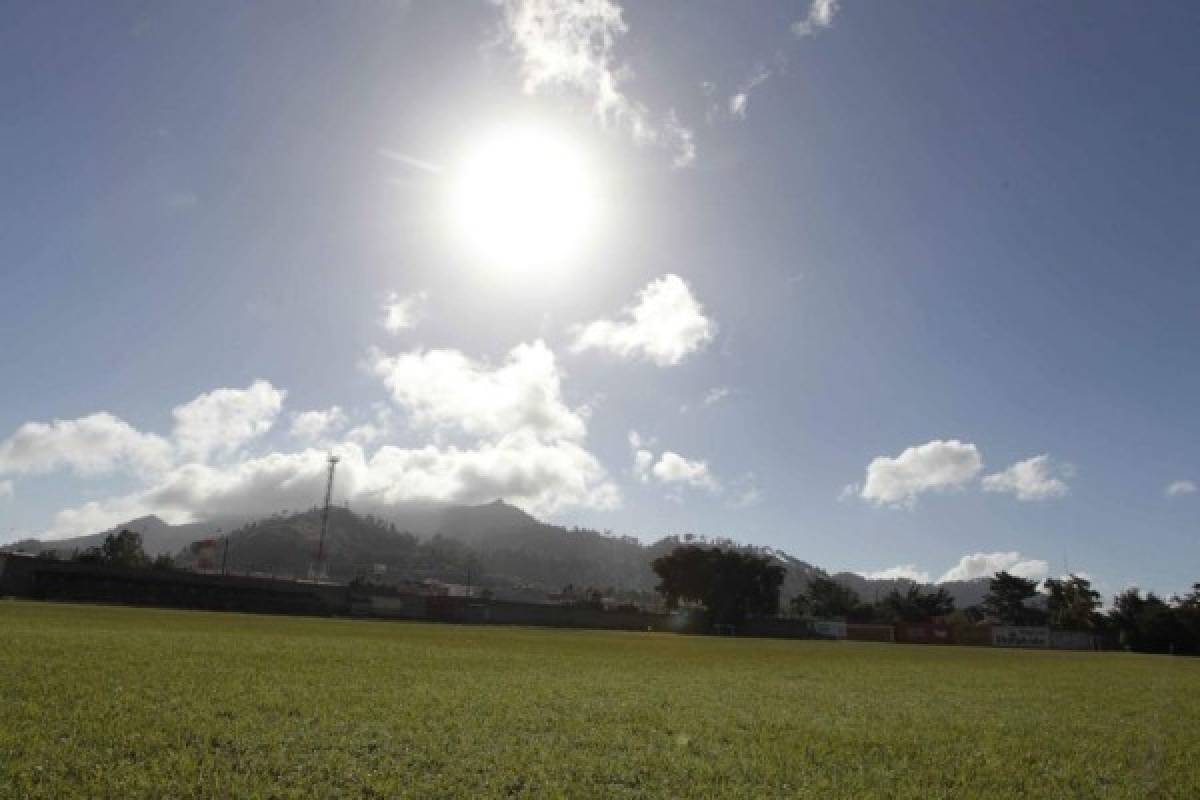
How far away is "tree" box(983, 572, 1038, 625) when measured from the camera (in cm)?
14875

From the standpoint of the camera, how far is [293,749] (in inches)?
305

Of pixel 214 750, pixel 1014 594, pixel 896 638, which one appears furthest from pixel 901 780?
pixel 1014 594

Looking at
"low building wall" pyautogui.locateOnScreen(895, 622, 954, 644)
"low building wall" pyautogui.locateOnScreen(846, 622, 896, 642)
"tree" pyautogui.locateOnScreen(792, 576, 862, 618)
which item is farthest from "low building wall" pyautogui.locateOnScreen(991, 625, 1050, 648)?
"tree" pyautogui.locateOnScreen(792, 576, 862, 618)

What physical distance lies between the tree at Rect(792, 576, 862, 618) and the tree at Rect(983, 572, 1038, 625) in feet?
93.5

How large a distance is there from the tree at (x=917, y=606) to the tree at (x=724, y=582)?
4320 cm

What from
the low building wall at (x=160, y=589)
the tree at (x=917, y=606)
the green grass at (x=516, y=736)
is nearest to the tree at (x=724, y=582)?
the tree at (x=917, y=606)

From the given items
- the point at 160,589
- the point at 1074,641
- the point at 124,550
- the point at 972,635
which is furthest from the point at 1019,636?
the point at 124,550

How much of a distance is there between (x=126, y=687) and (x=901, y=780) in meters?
10.9

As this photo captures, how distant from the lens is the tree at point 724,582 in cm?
12650

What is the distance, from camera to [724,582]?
12719 cm

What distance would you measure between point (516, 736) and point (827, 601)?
176828 mm

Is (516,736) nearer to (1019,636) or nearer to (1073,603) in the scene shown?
(1019,636)

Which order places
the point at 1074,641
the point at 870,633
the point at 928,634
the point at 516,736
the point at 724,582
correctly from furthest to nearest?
the point at 724,582 < the point at 870,633 < the point at 928,634 < the point at 1074,641 < the point at 516,736

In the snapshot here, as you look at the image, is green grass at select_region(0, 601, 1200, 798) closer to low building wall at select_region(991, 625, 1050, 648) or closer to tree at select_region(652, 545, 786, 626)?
low building wall at select_region(991, 625, 1050, 648)
